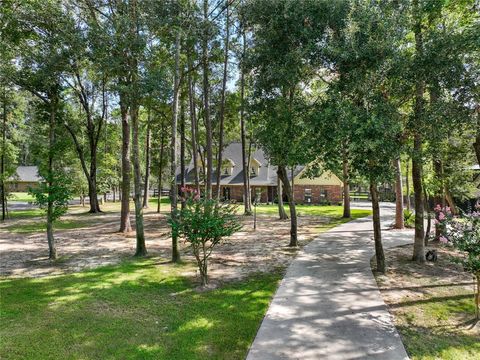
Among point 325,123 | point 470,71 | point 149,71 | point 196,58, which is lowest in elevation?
point 325,123

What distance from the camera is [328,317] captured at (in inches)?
274

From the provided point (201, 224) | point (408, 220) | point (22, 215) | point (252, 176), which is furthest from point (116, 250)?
point (252, 176)

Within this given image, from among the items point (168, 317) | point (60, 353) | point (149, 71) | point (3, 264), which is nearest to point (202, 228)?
point (168, 317)

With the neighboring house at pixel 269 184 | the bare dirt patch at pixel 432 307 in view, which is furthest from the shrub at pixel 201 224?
the neighboring house at pixel 269 184

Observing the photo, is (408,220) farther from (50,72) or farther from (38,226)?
(38,226)

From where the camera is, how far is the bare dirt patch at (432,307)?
5879mm

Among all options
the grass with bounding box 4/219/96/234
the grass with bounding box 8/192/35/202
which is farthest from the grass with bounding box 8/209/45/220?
the grass with bounding box 4/219/96/234

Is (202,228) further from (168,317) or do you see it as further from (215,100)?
(215,100)

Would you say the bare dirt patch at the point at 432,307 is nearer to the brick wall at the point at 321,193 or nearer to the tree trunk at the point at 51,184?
the tree trunk at the point at 51,184

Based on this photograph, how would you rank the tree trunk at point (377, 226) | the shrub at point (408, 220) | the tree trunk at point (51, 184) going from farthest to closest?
1. the shrub at point (408, 220)
2. the tree trunk at point (51, 184)
3. the tree trunk at point (377, 226)

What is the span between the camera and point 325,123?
8.88m

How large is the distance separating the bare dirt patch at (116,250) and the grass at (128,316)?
1.26 metres

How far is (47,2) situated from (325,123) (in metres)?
11.2

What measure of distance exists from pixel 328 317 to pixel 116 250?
1010 cm
